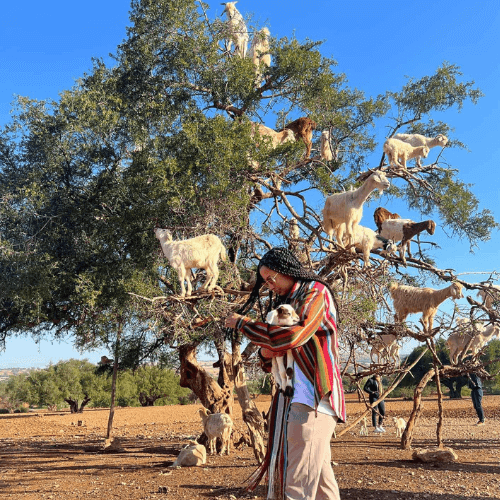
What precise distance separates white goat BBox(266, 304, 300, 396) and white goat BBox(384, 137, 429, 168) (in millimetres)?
6390

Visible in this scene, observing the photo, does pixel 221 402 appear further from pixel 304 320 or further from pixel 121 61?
pixel 304 320

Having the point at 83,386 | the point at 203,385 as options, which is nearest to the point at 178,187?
the point at 203,385

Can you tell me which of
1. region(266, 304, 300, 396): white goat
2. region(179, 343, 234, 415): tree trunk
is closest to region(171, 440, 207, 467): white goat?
region(179, 343, 234, 415): tree trunk

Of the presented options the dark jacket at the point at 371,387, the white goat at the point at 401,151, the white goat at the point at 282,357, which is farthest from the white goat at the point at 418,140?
the white goat at the point at 282,357

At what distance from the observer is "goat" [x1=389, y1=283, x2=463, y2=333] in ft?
28.2

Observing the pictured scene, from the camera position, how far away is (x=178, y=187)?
8.48 m

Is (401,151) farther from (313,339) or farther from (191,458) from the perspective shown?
(313,339)

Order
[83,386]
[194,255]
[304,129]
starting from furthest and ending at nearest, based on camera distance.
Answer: [83,386]
[304,129]
[194,255]

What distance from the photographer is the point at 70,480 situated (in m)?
8.20

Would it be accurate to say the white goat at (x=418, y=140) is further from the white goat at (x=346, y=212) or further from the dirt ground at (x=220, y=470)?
the dirt ground at (x=220, y=470)

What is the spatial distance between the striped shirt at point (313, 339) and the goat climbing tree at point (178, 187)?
163 inches

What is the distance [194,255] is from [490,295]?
5.43 m

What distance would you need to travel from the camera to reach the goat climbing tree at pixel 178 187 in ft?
27.9

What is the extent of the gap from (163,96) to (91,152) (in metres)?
1.82
